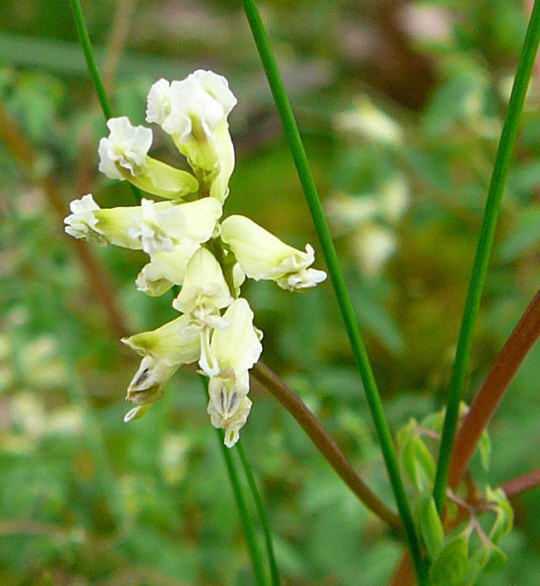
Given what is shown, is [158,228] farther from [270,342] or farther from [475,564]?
[270,342]

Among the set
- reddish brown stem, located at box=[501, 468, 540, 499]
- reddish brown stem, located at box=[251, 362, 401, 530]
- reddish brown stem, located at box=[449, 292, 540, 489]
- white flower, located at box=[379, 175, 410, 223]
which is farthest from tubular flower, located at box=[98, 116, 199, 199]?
white flower, located at box=[379, 175, 410, 223]

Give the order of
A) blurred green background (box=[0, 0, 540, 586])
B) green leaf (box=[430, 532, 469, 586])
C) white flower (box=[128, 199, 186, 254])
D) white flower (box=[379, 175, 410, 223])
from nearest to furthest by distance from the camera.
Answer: white flower (box=[128, 199, 186, 254]), green leaf (box=[430, 532, 469, 586]), blurred green background (box=[0, 0, 540, 586]), white flower (box=[379, 175, 410, 223])

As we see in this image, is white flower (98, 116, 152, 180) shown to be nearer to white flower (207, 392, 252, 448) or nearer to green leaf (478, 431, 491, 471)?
white flower (207, 392, 252, 448)

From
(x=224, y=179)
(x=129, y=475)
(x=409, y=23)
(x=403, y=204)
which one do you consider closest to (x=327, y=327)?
(x=403, y=204)

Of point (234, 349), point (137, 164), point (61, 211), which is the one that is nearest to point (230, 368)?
point (234, 349)

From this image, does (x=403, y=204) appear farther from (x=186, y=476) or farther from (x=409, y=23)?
(x=409, y=23)

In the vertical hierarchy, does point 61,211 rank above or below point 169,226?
above
